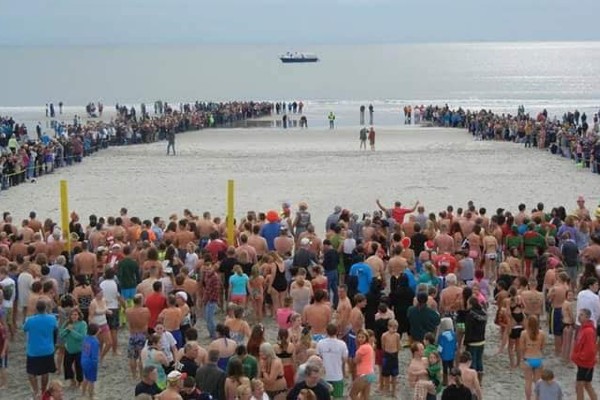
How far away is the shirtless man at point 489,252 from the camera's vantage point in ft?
47.0

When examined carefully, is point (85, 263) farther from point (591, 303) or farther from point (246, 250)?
point (591, 303)

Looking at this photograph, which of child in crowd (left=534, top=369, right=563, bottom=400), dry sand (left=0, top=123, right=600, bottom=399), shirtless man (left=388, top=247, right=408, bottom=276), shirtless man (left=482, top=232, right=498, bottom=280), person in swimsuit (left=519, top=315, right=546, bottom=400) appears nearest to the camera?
child in crowd (left=534, top=369, right=563, bottom=400)

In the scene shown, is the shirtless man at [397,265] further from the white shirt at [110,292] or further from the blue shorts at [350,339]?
the white shirt at [110,292]

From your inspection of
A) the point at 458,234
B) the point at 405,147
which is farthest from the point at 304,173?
the point at 458,234

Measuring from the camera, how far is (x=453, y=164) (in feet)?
97.1

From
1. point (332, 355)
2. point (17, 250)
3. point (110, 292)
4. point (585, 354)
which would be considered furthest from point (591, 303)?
point (17, 250)

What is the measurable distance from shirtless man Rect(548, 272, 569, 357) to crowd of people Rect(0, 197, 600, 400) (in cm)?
4

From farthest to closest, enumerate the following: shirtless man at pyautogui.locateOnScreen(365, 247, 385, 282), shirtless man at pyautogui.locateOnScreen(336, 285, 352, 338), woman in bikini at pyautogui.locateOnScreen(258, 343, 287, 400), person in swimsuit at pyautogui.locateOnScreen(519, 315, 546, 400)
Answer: shirtless man at pyautogui.locateOnScreen(365, 247, 385, 282) → shirtless man at pyautogui.locateOnScreen(336, 285, 352, 338) → person in swimsuit at pyautogui.locateOnScreen(519, 315, 546, 400) → woman in bikini at pyautogui.locateOnScreen(258, 343, 287, 400)

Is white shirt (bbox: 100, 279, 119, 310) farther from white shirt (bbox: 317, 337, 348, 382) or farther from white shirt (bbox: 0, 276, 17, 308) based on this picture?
white shirt (bbox: 317, 337, 348, 382)

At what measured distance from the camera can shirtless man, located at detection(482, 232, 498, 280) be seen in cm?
1431

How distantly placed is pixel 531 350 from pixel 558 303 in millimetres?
1785

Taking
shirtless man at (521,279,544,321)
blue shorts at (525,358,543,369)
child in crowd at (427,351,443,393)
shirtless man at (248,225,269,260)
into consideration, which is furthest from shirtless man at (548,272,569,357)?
shirtless man at (248,225,269,260)

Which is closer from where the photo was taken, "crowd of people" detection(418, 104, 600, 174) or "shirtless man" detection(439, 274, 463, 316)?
"shirtless man" detection(439, 274, 463, 316)

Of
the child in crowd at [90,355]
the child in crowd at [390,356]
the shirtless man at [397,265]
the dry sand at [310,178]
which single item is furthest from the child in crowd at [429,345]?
the dry sand at [310,178]
